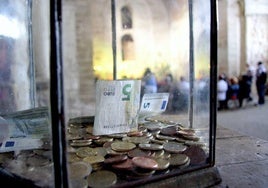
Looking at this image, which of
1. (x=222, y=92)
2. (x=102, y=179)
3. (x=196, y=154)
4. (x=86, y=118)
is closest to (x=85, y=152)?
(x=102, y=179)

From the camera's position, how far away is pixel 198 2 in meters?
1.18

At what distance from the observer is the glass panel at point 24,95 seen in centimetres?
79

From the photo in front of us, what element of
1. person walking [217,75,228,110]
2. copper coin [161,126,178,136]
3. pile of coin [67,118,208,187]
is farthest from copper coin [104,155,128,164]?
person walking [217,75,228,110]

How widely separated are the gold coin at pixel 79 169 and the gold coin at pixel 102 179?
0.5 inches

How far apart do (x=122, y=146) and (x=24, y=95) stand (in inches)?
30.3

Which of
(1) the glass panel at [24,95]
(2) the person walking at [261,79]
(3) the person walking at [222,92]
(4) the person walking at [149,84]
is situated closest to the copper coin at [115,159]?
(1) the glass panel at [24,95]

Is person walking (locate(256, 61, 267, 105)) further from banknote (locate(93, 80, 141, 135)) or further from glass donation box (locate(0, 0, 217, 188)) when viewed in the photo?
banknote (locate(93, 80, 141, 135))

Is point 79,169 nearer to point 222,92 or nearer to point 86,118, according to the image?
point 86,118

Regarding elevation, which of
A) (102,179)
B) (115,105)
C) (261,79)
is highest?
(261,79)

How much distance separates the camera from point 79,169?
0.74 meters

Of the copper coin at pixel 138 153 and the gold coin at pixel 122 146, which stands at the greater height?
the gold coin at pixel 122 146

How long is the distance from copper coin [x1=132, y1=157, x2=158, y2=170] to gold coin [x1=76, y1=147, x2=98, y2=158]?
139 millimetres

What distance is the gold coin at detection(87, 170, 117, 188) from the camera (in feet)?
2.27

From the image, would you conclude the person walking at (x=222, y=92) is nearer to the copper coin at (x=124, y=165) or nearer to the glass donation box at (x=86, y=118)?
the glass donation box at (x=86, y=118)
